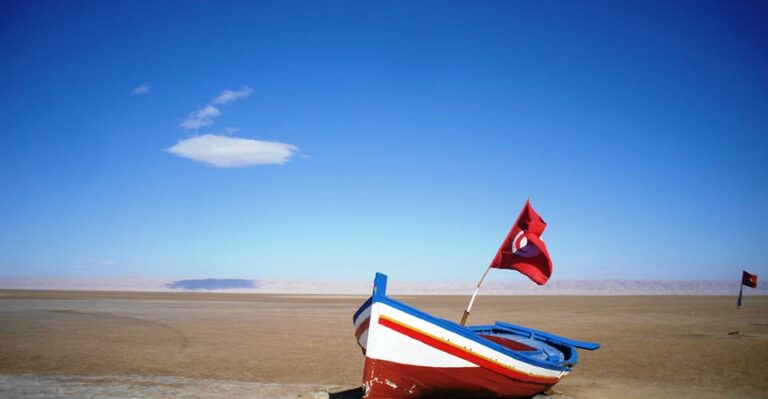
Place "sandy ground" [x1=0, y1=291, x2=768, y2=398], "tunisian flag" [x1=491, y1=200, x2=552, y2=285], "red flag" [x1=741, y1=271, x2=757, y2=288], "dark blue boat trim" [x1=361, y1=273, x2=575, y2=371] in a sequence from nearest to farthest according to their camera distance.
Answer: "dark blue boat trim" [x1=361, y1=273, x2=575, y2=371]
"tunisian flag" [x1=491, y1=200, x2=552, y2=285]
"sandy ground" [x1=0, y1=291, x2=768, y2=398]
"red flag" [x1=741, y1=271, x2=757, y2=288]

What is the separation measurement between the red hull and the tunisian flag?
7.96 feet

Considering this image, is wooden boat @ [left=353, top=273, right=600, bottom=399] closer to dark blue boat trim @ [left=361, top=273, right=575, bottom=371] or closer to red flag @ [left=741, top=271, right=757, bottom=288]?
dark blue boat trim @ [left=361, top=273, right=575, bottom=371]

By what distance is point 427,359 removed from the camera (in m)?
8.00

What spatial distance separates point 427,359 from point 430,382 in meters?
0.51

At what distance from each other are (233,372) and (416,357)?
282 inches

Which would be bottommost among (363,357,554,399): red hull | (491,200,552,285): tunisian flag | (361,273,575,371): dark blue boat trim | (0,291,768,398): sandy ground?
(0,291,768,398): sandy ground

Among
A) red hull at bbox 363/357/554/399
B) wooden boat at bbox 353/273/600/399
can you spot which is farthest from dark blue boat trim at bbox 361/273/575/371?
red hull at bbox 363/357/554/399

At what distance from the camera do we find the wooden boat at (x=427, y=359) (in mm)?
7793

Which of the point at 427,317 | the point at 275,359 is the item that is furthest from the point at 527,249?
the point at 275,359

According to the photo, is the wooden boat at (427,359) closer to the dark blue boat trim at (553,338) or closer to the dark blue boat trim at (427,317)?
the dark blue boat trim at (427,317)

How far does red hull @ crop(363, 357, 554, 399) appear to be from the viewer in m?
7.88

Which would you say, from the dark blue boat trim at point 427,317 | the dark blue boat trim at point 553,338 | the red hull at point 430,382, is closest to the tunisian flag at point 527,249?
the dark blue boat trim at point 553,338

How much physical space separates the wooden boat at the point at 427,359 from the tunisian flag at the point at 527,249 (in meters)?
2.10

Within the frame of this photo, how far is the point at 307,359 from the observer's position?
614 inches
